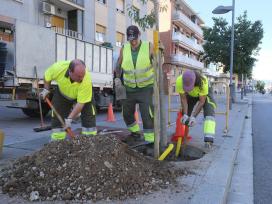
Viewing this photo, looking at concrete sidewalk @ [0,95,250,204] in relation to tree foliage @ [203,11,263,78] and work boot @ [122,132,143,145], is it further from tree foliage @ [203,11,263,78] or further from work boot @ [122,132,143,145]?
tree foliage @ [203,11,263,78]

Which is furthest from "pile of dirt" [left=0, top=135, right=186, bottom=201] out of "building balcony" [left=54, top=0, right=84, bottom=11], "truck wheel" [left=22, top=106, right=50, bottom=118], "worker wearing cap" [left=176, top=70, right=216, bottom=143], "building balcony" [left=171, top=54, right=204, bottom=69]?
"building balcony" [left=171, top=54, right=204, bottom=69]

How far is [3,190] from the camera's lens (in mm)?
3697

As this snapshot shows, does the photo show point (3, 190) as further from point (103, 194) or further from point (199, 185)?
point (199, 185)

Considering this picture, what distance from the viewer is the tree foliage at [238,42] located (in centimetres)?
2453

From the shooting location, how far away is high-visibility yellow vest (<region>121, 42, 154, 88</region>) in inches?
218

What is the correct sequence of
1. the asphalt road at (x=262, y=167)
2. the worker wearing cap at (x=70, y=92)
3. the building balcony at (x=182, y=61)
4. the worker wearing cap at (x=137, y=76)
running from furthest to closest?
the building balcony at (x=182, y=61) → the worker wearing cap at (x=137, y=76) → the worker wearing cap at (x=70, y=92) → the asphalt road at (x=262, y=167)

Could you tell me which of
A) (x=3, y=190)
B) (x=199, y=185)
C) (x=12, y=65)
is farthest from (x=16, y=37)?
(x=199, y=185)

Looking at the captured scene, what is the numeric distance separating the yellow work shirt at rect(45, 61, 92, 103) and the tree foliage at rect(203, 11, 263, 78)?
2092 centimetres

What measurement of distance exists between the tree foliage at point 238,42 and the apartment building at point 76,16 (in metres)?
5.54

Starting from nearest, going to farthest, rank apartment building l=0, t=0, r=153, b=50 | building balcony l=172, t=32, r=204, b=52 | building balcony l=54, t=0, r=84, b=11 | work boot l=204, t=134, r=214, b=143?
1. work boot l=204, t=134, r=214, b=143
2. apartment building l=0, t=0, r=153, b=50
3. building balcony l=54, t=0, r=84, b=11
4. building balcony l=172, t=32, r=204, b=52

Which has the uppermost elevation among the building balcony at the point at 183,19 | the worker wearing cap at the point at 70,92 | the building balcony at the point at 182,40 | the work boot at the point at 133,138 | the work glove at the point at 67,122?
the building balcony at the point at 183,19

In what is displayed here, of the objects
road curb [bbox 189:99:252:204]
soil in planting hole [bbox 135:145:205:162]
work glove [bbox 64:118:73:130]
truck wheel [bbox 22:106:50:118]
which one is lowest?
road curb [bbox 189:99:252:204]

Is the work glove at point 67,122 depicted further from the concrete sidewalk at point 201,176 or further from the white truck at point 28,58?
the white truck at point 28,58

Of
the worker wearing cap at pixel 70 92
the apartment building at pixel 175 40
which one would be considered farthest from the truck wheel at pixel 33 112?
the apartment building at pixel 175 40
